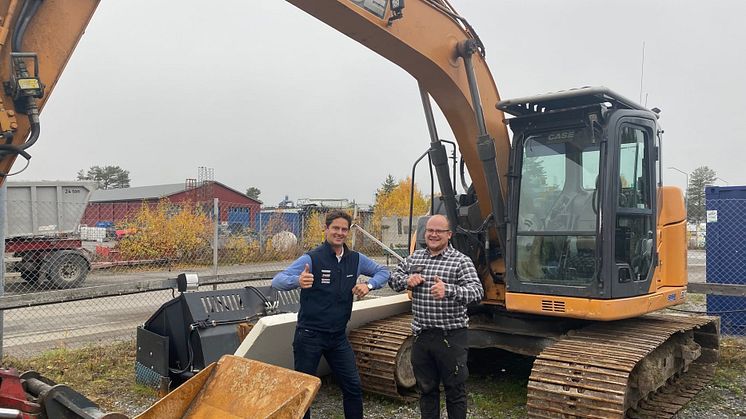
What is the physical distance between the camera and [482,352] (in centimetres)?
641

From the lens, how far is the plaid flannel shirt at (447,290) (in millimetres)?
3794

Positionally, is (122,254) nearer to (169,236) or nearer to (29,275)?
(169,236)

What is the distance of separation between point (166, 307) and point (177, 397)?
2.10m

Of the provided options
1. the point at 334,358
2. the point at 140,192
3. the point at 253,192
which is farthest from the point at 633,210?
the point at 253,192

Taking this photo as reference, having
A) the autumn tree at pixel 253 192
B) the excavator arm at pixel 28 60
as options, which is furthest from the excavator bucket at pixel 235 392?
the autumn tree at pixel 253 192

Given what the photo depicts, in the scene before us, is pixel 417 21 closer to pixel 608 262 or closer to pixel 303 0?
pixel 303 0

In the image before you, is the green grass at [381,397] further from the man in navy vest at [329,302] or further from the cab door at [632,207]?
the cab door at [632,207]

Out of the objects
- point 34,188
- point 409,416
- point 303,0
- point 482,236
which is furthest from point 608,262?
point 34,188

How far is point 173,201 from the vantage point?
106 feet

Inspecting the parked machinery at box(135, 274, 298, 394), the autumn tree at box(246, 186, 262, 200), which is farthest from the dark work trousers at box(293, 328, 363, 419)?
the autumn tree at box(246, 186, 262, 200)

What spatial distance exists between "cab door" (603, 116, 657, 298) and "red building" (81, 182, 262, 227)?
9.75 metres

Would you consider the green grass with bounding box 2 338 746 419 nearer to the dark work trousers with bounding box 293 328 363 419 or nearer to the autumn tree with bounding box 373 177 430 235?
the dark work trousers with bounding box 293 328 363 419

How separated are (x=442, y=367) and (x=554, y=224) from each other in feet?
5.72

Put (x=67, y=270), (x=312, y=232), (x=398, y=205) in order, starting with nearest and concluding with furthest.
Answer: (x=67, y=270), (x=312, y=232), (x=398, y=205)
